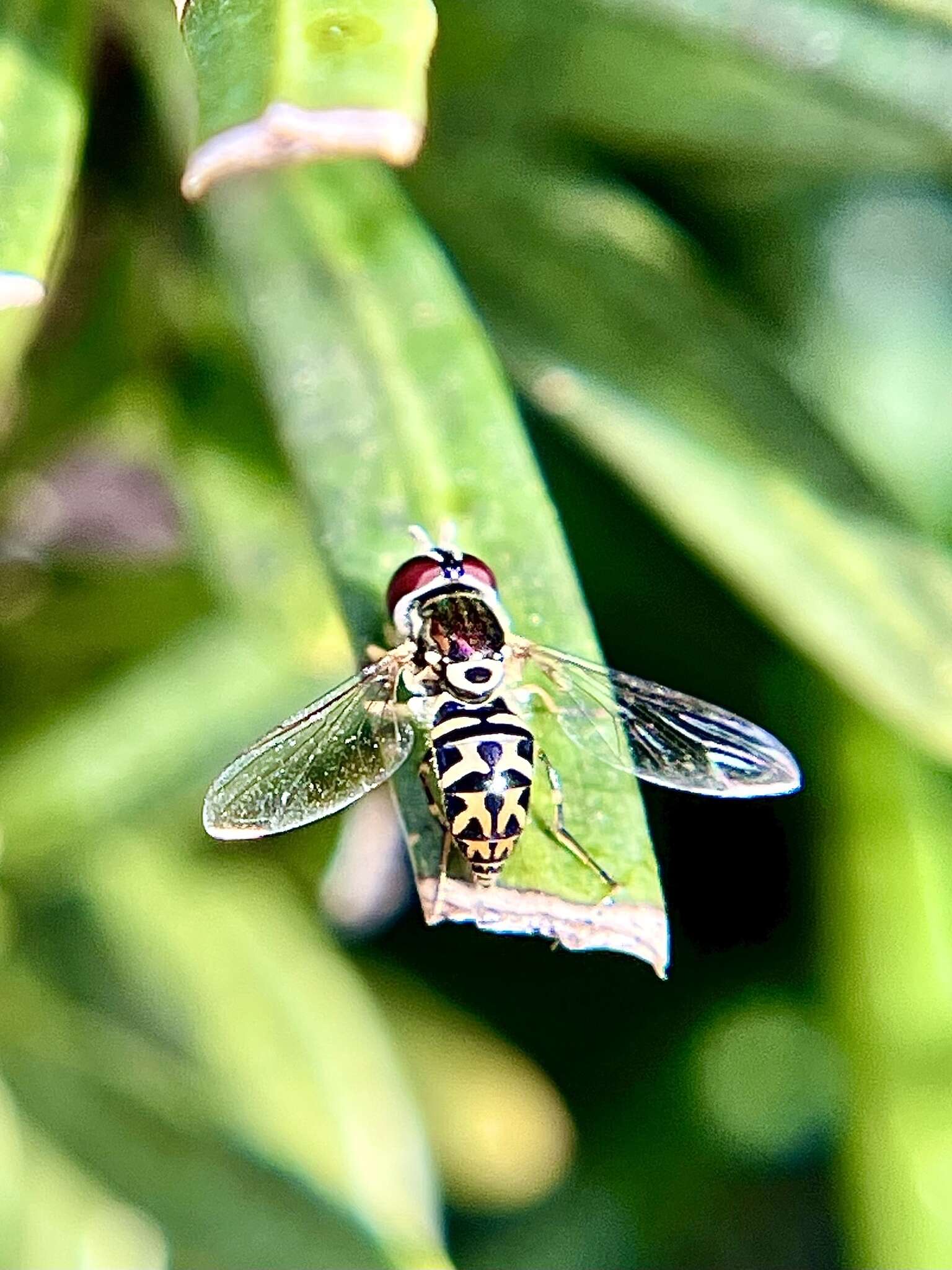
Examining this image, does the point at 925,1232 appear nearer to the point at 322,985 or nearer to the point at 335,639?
the point at 322,985

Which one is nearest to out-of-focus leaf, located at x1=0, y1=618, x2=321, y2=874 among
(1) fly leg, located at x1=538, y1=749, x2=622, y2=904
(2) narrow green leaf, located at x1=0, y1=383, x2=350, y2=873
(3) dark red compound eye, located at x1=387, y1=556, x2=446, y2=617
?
(2) narrow green leaf, located at x1=0, y1=383, x2=350, y2=873

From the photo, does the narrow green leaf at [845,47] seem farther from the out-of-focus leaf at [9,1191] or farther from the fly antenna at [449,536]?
the out-of-focus leaf at [9,1191]

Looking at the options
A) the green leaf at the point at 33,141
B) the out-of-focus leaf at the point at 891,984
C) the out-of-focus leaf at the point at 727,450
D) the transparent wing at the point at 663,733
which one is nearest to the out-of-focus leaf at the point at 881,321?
the out-of-focus leaf at the point at 891,984

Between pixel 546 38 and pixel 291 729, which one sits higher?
pixel 546 38

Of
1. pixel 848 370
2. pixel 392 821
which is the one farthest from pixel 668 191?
pixel 392 821

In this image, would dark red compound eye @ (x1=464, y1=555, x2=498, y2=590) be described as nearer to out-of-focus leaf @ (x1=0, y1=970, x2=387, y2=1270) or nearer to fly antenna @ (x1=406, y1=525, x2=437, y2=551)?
fly antenna @ (x1=406, y1=525, x2=437, y2=551)

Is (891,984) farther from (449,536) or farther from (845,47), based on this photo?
(845,47)
